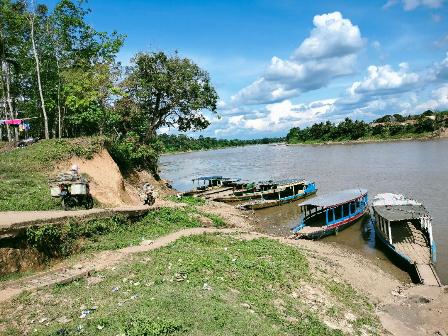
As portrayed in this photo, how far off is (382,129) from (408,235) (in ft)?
326

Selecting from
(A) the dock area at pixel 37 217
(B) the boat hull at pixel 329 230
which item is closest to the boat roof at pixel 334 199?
(B) the boat hull at pixel 329 230

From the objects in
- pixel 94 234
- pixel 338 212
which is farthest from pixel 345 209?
pixel 94 234

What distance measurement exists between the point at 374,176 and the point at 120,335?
38876 mm

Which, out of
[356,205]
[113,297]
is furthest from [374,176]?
[113,297]

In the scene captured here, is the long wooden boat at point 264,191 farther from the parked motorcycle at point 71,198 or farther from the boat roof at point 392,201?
the parked motorcycle at point 71,198

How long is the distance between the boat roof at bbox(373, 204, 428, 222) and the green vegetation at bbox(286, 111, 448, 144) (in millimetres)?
92054

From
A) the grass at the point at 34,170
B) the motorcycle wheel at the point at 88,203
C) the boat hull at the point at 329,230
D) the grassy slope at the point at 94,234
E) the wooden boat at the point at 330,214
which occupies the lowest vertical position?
the boat hull at the point at 329,230

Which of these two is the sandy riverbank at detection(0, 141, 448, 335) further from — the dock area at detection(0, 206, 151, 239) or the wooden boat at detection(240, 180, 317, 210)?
the wooden boat at detection(240, 180, 317, 210)

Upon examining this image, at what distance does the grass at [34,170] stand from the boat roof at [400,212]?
14.3 m

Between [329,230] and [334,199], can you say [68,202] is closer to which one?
[329,230]

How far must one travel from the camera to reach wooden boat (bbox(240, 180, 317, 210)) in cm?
2972

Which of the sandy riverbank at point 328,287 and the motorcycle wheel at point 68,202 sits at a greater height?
the motorcycle wheel at point 68,202

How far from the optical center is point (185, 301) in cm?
864

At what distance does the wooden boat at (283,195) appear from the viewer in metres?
29.7
